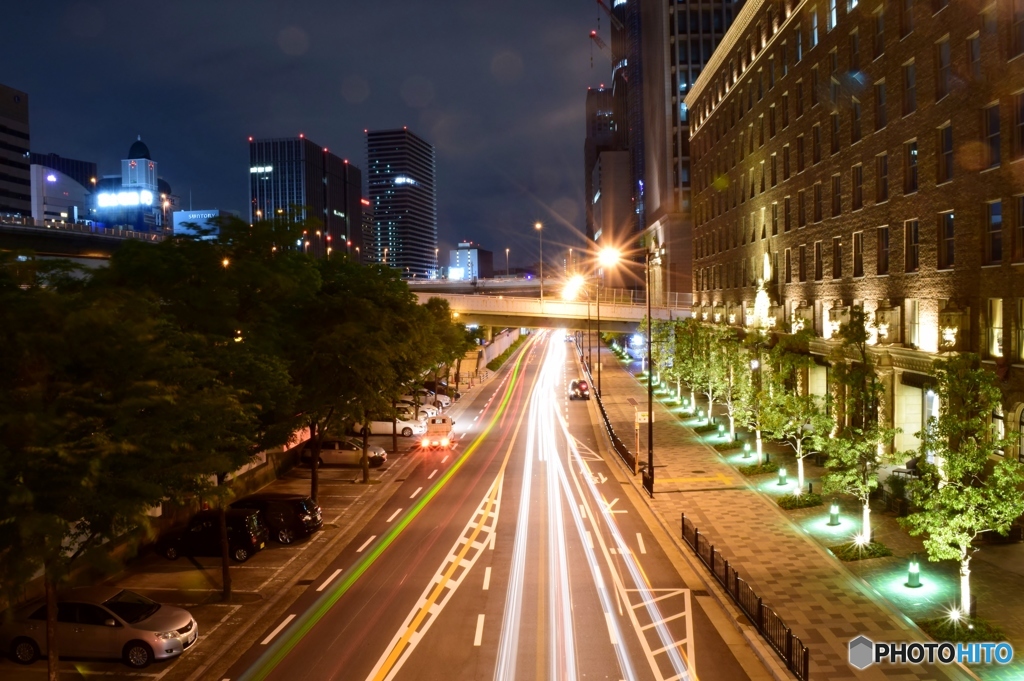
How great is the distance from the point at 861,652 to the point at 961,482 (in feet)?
17.6

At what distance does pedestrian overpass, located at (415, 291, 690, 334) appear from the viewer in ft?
225

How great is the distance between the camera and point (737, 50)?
6028cm

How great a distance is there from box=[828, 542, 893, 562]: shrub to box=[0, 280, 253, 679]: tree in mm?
17206

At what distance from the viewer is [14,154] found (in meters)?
143

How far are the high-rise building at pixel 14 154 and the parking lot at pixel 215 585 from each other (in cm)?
14012

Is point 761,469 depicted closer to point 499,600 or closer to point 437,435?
point 499,600

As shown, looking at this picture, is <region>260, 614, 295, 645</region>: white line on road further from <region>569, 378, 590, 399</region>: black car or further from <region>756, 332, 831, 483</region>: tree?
<region>569, 378, 590, 399</region>: black car

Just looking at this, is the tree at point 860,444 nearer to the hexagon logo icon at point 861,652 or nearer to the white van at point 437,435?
the hexagon logo icon at point 861,652

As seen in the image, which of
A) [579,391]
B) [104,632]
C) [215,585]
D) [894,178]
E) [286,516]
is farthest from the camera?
[579,391]

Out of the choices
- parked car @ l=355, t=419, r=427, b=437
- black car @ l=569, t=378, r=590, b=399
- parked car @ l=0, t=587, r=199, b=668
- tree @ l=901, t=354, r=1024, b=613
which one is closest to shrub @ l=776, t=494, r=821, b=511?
tree @ l=901, t=354, r=1024, b=613

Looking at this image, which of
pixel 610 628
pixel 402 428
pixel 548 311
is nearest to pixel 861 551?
pixel 610 628

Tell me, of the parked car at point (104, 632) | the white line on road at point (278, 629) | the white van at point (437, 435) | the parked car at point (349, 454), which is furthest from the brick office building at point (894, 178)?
the parked car at point (349, 454)

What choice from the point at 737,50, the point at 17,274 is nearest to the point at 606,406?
the point at 737,50

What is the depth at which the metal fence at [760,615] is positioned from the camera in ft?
49.5
